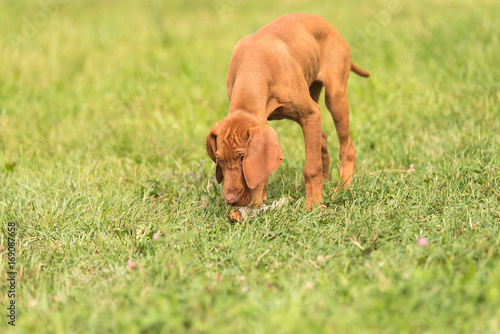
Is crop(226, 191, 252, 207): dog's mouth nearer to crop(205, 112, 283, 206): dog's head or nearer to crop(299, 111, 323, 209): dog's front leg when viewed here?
crop(205, 112, 283, 206): dog's head

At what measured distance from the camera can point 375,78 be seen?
6.25m

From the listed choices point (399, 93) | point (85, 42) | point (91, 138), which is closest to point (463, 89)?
point (399, 93)

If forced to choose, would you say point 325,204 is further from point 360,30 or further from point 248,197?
point 360,30

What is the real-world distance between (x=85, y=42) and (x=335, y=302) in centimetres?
680

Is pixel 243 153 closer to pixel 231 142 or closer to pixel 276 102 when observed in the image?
pixel 231 142

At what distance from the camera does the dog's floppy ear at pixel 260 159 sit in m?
3.18

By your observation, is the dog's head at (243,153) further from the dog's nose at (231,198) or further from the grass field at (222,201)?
the grass field at (222,201)

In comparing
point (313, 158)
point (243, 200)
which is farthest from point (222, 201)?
point (313, 158)

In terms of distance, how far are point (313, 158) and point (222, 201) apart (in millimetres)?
696

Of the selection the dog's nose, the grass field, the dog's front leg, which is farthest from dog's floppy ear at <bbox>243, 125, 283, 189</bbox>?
the dog's front leg

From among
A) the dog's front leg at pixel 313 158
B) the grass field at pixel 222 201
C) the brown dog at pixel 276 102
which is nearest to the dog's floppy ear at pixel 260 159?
the brown dog at pixel 276 102

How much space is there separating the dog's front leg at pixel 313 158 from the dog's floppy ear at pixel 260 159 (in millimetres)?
672

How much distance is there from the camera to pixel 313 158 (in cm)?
385

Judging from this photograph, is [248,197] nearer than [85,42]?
Yes
